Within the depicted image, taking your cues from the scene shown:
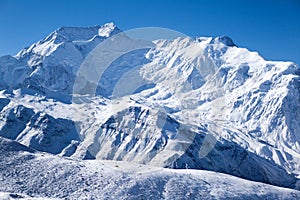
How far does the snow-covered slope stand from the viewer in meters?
142

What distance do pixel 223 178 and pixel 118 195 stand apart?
131ft

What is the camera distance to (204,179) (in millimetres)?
161625

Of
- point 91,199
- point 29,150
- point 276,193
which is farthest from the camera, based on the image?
point 29,150

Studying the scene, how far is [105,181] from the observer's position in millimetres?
149000

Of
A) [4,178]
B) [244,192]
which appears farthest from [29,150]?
[244,192]

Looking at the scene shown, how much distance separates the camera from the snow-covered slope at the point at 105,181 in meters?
142

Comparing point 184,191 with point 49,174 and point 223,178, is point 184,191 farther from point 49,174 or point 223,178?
point 49,174

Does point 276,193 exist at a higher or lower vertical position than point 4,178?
higher

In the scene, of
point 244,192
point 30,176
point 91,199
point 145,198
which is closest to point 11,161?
point 30,176

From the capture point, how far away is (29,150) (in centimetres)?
17075

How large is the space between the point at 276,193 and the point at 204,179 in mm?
21694

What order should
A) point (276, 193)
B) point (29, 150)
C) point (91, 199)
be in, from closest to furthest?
point (91, 199) < point (276, 193) < point (29, 150)

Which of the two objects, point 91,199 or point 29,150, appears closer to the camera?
point 91,199

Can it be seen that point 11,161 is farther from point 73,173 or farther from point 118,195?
point 118,195
